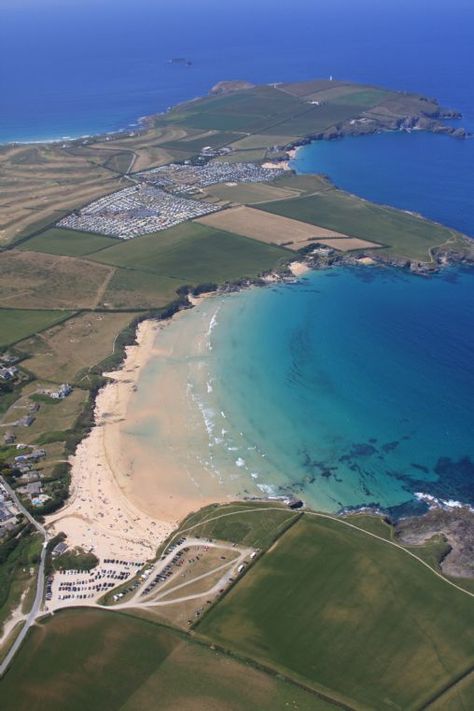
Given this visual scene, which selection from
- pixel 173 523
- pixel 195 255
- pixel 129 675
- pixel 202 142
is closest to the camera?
pixel 129 675

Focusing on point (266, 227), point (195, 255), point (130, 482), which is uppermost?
point (266, 227)

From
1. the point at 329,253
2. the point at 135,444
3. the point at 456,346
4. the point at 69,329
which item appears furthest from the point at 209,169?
the point at 135,444

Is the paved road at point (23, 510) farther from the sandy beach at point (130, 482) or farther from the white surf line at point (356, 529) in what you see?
the white surf line at point (356, 529)

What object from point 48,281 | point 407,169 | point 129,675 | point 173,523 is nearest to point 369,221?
point 407,169

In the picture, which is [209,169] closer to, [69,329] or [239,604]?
[69,329]

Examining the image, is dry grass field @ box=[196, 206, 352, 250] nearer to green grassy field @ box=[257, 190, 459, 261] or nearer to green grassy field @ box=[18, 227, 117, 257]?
green grassy field @ box=[257, 190, 459, 261]

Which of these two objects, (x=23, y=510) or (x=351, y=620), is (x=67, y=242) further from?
(x=351, y=620)

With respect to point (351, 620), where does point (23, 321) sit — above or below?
above
